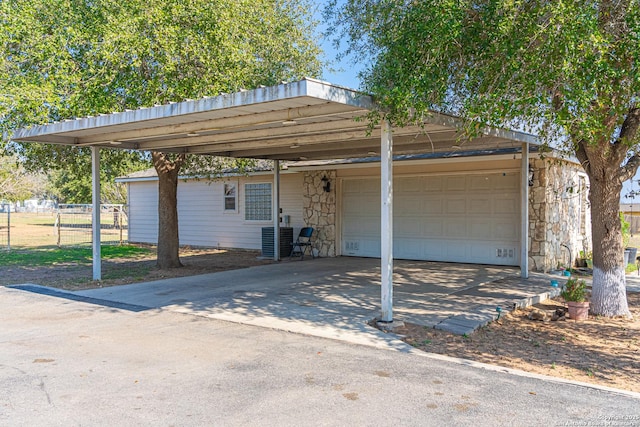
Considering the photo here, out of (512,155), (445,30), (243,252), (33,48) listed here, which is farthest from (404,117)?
(243,252)

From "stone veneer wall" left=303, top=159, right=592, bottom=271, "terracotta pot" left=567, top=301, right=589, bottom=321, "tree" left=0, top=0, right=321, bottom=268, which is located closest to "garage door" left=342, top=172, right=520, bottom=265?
"stone veneer wall" left=303, top=159, right=592, bottom=271

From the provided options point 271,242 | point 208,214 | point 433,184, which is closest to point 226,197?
point 208,214

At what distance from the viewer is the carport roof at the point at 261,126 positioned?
19.1 feet

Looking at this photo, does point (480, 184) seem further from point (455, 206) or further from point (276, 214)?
point (276, 214)

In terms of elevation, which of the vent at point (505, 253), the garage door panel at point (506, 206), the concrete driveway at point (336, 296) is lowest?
the concrete driveway at point (336, 296)

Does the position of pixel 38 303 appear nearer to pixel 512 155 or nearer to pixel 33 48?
pixel 33 48

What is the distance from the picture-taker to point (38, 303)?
7.95m

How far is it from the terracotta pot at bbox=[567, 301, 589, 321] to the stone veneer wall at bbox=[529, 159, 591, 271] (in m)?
4.01

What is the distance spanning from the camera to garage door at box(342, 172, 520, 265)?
461 inches

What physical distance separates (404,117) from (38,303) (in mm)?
6208

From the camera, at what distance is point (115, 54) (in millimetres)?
8656

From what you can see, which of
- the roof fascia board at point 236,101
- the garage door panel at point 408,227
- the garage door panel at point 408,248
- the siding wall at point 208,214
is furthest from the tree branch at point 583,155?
the siding wall at point 208,214

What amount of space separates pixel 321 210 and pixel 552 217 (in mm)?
6074

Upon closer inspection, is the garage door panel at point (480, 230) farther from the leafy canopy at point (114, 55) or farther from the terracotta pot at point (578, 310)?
the leafy canopy at point (114, 55)
